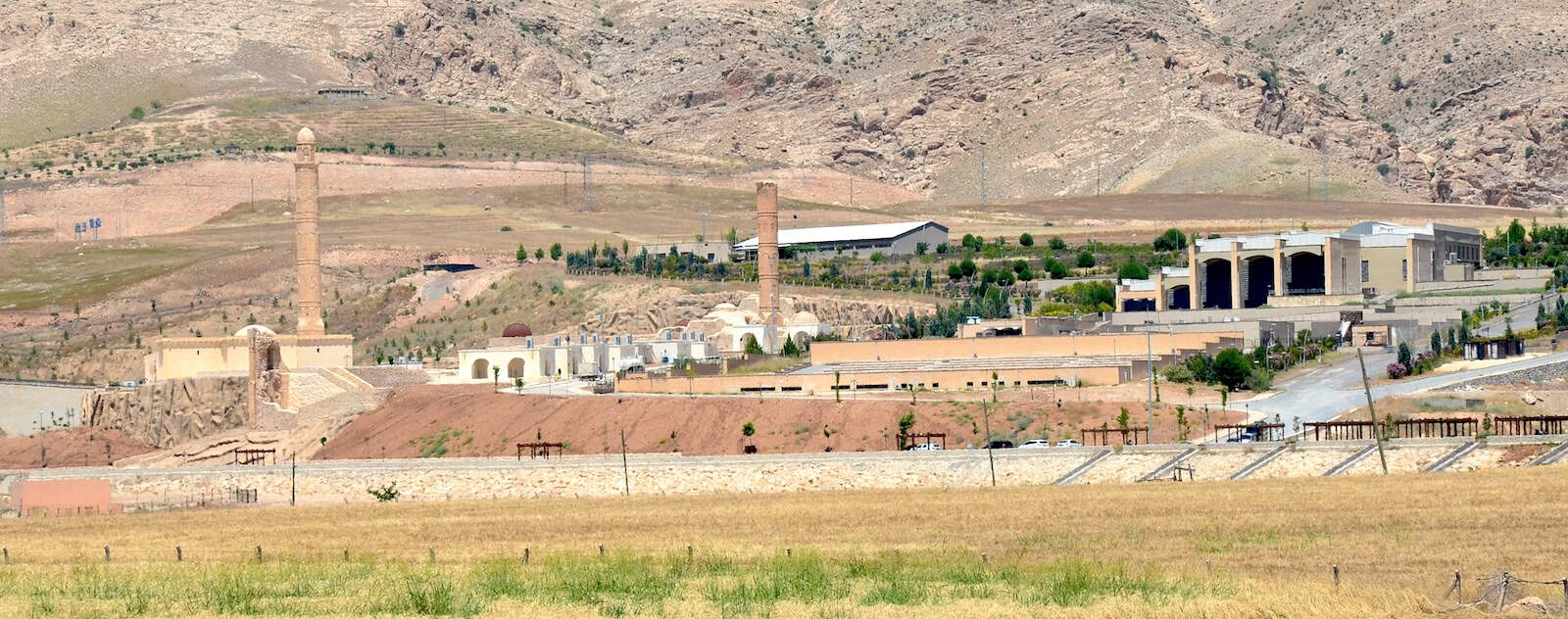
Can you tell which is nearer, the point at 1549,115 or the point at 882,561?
the point at 882,561

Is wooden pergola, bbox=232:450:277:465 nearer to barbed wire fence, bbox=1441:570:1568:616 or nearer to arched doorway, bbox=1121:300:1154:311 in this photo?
arched doorway, bbox=1121:300:1154:311

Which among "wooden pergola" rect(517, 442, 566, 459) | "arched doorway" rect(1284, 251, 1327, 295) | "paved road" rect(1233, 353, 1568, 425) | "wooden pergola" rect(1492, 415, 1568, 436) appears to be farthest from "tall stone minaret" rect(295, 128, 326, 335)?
"wooden pergola" rect(1492, 415, 1568, 436)

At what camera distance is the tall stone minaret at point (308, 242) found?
94375 millimetres

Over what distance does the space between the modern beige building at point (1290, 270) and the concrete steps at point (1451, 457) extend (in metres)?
42.6

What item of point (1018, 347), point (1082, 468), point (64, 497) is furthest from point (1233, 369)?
point (64, 497)

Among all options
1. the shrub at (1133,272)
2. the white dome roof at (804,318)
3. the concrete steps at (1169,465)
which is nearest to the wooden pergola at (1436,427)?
the concrete steps at (1169,465)

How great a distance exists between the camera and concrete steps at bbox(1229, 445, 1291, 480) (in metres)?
58.5

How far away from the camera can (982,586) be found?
37.2 m

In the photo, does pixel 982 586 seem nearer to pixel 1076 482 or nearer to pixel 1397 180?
pixel 1076 482

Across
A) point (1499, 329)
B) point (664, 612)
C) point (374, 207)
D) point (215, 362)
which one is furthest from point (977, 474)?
point (374, 207)

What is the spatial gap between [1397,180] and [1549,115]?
1770cm

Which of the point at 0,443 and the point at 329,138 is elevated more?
the point at 329,138

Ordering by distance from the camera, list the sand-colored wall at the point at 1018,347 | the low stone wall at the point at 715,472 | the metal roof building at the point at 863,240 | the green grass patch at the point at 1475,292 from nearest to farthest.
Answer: the low stone wall at the point at 715,472
the sand-colored wall at the point at 1018,347
the green grass patch at the point at 1475,292
the metal roof building at the point at 863,240

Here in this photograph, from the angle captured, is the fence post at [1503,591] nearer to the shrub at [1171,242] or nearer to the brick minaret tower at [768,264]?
the brick minaret tower at [768,264]
